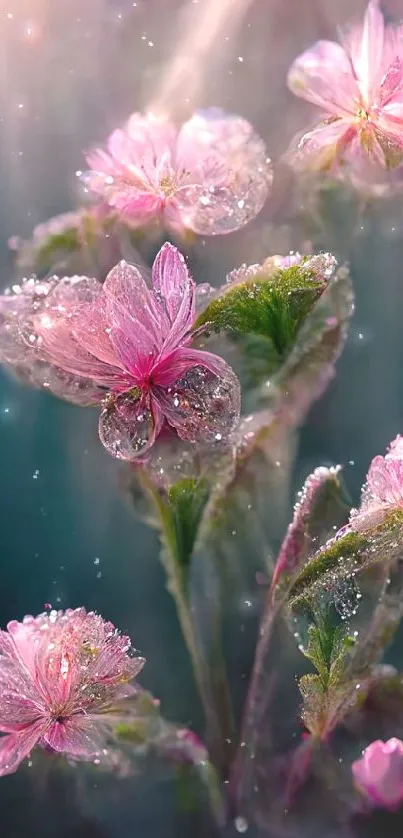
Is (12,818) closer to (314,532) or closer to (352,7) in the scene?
(314,532)

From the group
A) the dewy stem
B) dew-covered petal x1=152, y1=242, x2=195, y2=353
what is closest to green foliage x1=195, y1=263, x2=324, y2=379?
dew-covered petal x1=152, y1=242, x2=195, y2=353

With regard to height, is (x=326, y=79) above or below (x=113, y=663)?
above

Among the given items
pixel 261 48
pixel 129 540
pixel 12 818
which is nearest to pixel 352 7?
pixel 261 48

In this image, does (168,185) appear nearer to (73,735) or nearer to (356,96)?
(356,96)

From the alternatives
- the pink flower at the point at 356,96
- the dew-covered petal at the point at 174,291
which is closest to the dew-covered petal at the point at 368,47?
the pink flower at the point at 356,96

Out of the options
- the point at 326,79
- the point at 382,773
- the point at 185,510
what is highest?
the point at 326,79

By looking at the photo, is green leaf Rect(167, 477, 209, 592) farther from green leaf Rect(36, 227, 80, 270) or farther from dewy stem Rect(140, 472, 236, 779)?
green leaf Rect(36, 227, 80, 270)

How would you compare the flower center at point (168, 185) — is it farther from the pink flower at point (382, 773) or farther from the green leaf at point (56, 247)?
the pink flower at point (382, 773)

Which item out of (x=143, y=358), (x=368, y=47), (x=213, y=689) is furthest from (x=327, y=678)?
(x=368, y=47)
